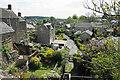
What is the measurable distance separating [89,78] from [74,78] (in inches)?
58.8

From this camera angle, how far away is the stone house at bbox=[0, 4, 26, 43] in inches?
851

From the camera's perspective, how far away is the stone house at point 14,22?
21.6m

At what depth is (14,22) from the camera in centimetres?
2430

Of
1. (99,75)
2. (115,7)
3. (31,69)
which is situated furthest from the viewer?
(31,69)

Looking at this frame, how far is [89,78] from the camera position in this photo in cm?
1085

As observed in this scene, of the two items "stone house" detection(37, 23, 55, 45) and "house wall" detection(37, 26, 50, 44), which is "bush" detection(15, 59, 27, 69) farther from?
"house wall" detection(37, 26, 50, 44)

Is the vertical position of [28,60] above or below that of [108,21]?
below

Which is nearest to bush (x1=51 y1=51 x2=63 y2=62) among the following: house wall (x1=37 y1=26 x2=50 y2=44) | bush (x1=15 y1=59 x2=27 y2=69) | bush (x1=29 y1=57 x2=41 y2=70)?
bush (x1=29 y1=57 x2=41 y2=70)

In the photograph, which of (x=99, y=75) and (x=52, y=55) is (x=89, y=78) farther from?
(x=52, y=55)

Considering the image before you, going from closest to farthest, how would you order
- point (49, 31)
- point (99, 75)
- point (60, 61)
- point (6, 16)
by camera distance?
point (99, 75) < point (60, 61) < point (6, 16) < point (49, 31)

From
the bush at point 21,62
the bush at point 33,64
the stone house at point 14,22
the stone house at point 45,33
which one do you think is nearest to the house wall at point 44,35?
the stone house at point 45,33

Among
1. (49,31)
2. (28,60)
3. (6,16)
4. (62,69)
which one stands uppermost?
(6,16)

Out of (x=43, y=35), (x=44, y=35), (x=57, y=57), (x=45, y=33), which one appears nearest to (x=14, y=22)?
(x=45, y=33)

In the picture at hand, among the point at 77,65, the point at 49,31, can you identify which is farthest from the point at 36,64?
the point at 49,31
